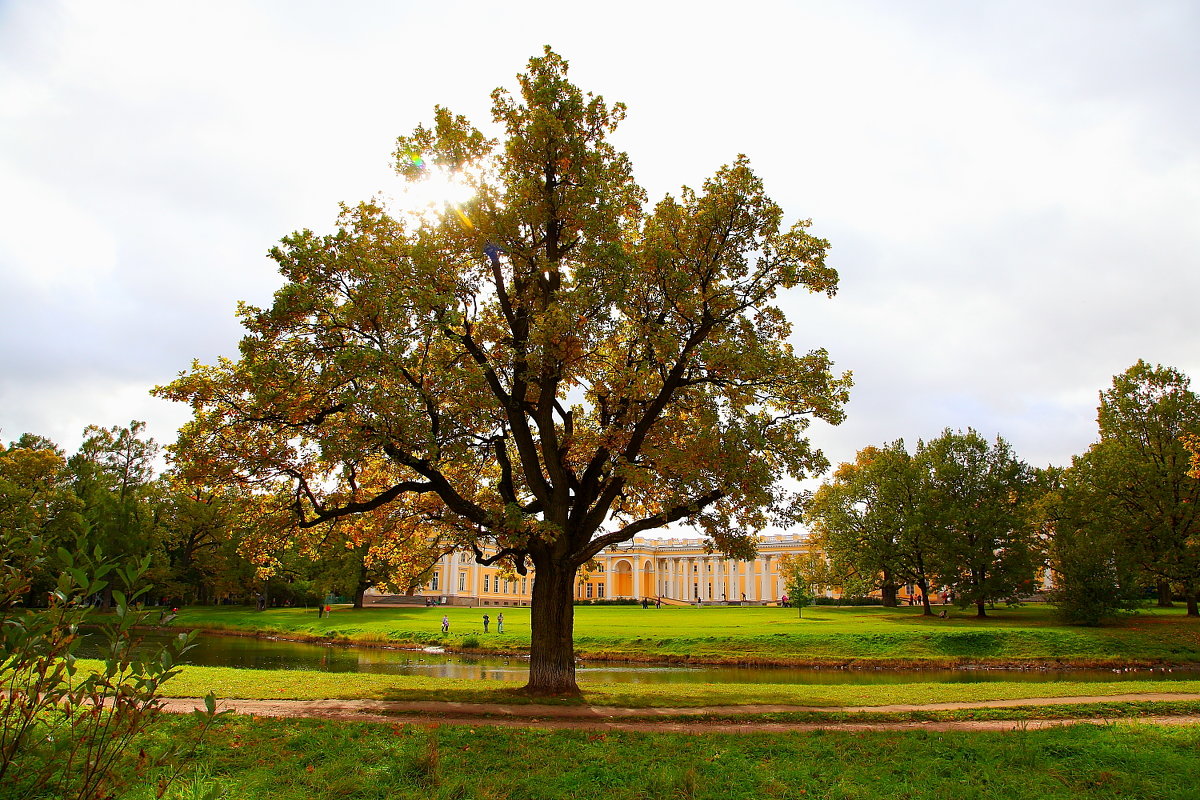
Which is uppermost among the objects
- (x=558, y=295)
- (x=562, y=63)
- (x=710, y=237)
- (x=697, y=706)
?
(x=562, y=63)

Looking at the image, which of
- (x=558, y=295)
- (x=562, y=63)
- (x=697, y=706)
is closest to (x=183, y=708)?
(x=697, y=706)

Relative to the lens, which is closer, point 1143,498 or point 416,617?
point 1143,498

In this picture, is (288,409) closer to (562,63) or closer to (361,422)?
(361,422)

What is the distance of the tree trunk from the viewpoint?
15750 millimetres

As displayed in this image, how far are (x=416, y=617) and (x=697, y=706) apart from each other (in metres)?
42.2

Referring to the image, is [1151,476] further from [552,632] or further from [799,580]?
[552,632]

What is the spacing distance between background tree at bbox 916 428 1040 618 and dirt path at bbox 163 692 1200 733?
31.4 meters

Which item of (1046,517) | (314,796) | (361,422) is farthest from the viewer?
(1046,517)

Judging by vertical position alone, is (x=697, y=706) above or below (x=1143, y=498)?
below

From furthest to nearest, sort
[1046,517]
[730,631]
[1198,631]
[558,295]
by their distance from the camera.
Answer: [1046,517], [730,631], [1198,631], [558,295]

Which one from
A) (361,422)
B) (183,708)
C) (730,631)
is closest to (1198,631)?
(730,631)

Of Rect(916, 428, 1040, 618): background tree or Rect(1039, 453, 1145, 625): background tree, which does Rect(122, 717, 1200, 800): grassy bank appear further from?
Rect(916, 428, 1040, 618): background tree

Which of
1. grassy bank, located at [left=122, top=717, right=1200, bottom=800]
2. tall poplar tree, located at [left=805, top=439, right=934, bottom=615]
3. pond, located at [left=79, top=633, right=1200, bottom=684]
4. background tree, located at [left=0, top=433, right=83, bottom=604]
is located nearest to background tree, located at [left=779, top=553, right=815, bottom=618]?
tall poplar tree, located at [left=805, top=439, right=934, bottom=615]

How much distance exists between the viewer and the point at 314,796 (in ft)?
22.0
